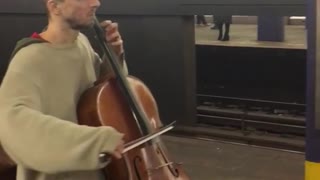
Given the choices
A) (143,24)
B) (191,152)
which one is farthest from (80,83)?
(143,24)

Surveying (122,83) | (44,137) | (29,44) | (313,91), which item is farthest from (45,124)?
(313,91)

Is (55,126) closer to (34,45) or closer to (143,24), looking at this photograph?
(34,45)

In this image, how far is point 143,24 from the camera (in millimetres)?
5840

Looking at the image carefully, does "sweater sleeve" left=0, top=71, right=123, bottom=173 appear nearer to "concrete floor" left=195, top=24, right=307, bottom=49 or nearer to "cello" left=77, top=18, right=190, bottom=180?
"cello" left=77, top=18, right=190, bottom=180

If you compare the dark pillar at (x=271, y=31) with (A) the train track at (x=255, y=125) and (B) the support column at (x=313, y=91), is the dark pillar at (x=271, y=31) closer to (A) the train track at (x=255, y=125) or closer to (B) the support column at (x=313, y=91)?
(A) the train track at (x=255, y=125)

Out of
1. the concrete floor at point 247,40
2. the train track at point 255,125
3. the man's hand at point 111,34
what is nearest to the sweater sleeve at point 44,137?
the man's hand at point 111,34

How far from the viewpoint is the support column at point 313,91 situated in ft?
9.43

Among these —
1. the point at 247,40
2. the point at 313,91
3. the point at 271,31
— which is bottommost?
the point at 247,40

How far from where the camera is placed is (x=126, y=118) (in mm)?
1636

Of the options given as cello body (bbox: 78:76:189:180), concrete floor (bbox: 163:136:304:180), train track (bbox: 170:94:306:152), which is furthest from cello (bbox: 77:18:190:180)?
train track (bbox: 170:94:306:152)

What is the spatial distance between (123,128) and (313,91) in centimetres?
167

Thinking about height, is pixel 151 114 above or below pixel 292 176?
above

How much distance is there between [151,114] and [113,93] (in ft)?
0.64

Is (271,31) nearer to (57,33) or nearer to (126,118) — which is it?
(126,118)
